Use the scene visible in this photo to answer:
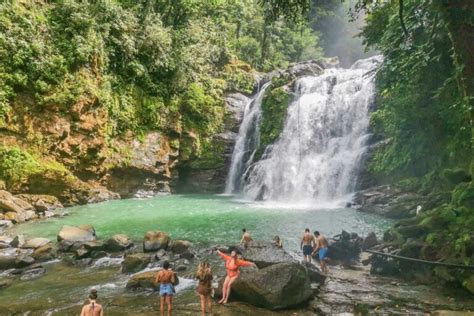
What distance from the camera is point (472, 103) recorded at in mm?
8055

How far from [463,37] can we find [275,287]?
23.7 ft

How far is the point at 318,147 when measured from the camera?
3231cm

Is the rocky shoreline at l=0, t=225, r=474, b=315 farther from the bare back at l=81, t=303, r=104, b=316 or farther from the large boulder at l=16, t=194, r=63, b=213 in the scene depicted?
the large boulder at l=16, t=194, r=63, b=213

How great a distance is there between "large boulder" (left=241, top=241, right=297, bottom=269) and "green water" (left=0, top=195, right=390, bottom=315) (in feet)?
6.06

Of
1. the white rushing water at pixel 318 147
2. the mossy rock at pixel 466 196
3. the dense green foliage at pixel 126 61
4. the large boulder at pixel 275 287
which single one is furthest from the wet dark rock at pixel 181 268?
the white rushing water at pixel 318 147

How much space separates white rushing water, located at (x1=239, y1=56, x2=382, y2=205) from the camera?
29.2 meters

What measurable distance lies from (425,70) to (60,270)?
17088mm

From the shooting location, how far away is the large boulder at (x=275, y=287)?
32.2 feet

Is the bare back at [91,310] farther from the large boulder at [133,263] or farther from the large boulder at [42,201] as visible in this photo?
the large boulder at [42,201]

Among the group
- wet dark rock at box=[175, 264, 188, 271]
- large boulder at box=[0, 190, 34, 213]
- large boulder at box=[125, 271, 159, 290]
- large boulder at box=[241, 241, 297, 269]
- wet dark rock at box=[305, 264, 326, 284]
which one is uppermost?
large boulder at box=[0, 190, 34, 213]

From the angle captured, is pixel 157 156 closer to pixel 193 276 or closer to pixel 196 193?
pixel 196 193

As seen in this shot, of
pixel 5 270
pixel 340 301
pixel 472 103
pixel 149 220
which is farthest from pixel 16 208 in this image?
pixel 472 103

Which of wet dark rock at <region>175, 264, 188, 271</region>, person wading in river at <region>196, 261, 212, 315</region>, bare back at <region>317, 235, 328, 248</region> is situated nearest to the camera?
person wading in river at <region>196, 261, 212, 315</region>

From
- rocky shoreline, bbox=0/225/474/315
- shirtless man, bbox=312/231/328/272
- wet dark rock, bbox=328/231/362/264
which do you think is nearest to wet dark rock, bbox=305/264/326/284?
rocky shoreline, bbox=0/225/474/315
